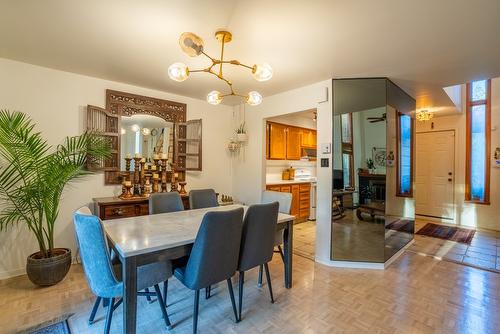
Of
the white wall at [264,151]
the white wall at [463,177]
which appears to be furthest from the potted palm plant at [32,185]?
the white wall at [463,177]

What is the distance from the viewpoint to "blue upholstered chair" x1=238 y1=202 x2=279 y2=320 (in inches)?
78.4

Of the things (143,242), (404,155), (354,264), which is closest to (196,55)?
(143,242)

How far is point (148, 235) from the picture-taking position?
71.7 inches

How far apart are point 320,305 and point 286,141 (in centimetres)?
359

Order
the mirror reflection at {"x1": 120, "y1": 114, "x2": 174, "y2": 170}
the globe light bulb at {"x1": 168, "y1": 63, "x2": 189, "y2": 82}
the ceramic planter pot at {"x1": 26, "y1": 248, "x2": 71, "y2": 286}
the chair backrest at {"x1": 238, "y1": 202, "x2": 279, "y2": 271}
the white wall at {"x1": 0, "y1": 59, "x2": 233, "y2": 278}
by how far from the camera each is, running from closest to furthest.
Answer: the globe light bulb at {"x1": 168, "y1": 63, "x2": 189, "y2": 82}
the chair backrest at {"x1": 238, "y1": 202, "x2": 279, "y2": 271}
the ceramic planter pot at {"x1": 26, "y1": 248, "x2": 71, "y2": 286}
the white wall at {"x1": 0, "y1": 59, "x2": 233, "y2": 278}
the mirror reflection at {"x1": 120, "y1": 114, "x2": 174, "y2": 170}

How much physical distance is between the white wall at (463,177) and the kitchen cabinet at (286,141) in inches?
110

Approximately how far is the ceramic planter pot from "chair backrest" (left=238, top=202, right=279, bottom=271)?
6.46 ft

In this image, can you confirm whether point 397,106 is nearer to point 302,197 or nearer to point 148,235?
point 302,197

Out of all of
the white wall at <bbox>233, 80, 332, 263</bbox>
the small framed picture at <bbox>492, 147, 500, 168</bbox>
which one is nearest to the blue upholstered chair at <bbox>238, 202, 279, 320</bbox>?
the white wall at <bbox>233, 80, 332, 263</bbox>

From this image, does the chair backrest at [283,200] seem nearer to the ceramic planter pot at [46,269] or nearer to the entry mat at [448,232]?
the ceramic planter pot at [46,269]

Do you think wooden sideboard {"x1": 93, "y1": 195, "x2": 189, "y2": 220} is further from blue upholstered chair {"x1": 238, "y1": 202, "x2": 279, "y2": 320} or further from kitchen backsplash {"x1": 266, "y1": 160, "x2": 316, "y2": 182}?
kitchen backsplash {"x1": 266, "y1": 160, "x2": 316, "y2": 182}

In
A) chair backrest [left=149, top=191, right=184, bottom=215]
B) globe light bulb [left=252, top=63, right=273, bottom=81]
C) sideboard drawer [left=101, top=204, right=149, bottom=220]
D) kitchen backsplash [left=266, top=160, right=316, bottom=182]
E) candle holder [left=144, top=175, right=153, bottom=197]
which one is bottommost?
sideboard drawer [left=101, top=204, right=149, bottom=220]

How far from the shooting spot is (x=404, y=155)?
3748 mm

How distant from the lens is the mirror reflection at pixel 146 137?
11.5ft
